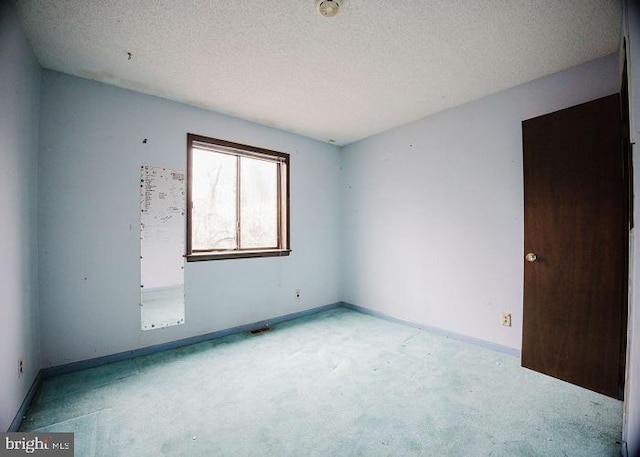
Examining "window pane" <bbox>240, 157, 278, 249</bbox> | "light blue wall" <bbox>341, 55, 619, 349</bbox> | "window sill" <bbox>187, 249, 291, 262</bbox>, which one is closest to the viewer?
"light blue wall" <bbox>341, 55, 619, 349</bbox>

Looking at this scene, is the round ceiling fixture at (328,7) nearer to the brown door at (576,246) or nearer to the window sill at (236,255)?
the brown door at (576,246)

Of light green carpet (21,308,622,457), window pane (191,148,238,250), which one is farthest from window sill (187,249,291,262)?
light green carpet (21,308,622,457)

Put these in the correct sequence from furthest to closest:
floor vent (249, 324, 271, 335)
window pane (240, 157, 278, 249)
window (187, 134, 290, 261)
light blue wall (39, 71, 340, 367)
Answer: window pane (240, 157, 278, 249) < floor vent (249, 324, 271, 335) < window (187, 134, 290, 261) < light blue wall (39, 71, 340, 367)

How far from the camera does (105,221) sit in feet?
8.59

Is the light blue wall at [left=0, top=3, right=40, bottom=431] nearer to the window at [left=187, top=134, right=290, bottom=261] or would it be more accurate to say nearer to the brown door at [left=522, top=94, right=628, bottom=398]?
the window at [left=187, top=134, right=290, bottom=261]

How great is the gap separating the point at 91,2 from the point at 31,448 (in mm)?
2570

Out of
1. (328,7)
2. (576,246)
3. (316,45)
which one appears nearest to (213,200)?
(316,45)

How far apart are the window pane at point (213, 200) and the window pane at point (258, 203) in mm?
145

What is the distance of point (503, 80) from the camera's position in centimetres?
263

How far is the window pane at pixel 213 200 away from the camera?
10.7 feet

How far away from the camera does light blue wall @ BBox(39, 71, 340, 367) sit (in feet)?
7.85

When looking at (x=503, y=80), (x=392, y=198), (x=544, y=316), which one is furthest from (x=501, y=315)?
(x=503, y=80)

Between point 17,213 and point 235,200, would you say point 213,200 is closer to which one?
point 235,200

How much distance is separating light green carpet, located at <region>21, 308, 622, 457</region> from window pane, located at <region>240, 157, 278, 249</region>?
4.72 ft
